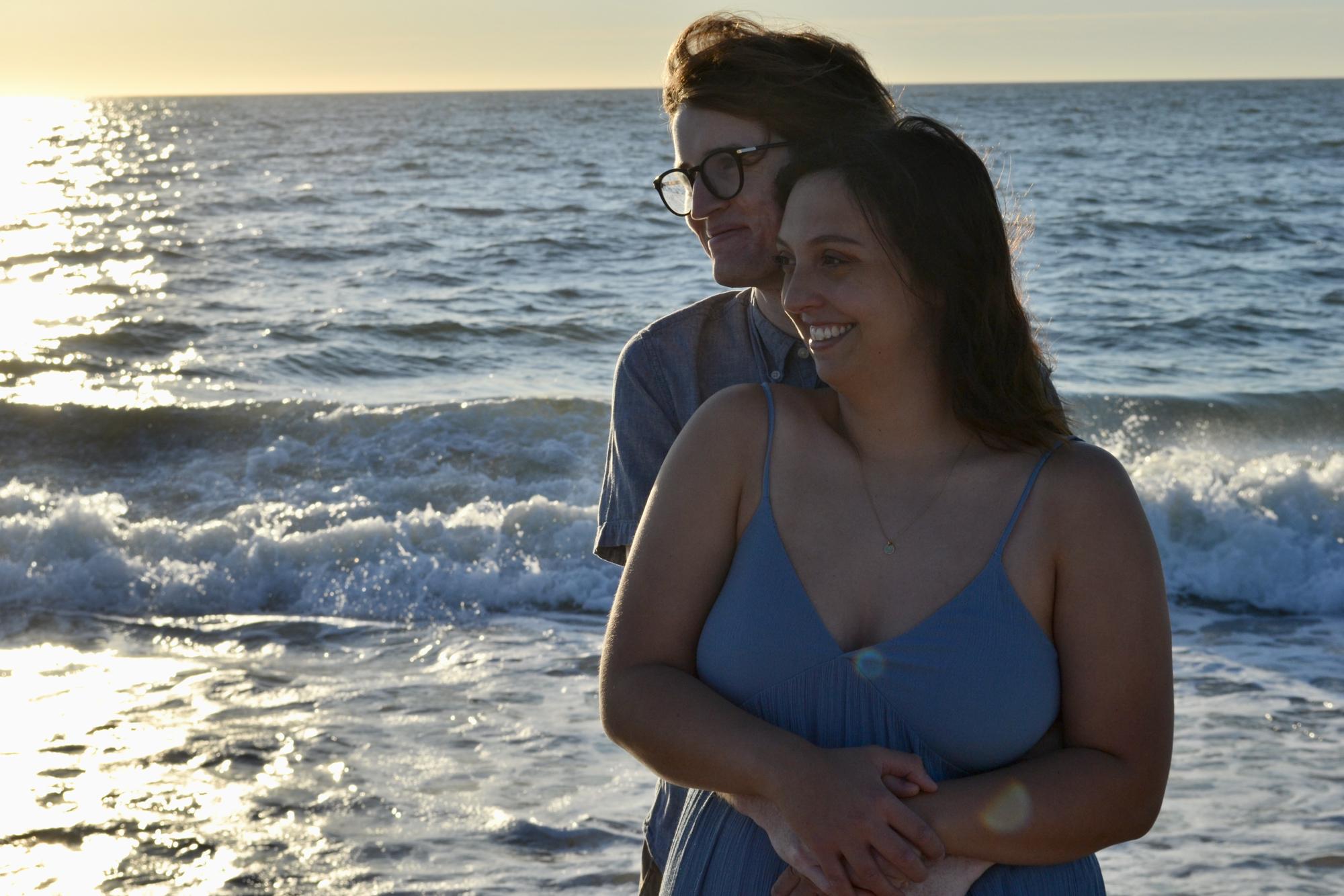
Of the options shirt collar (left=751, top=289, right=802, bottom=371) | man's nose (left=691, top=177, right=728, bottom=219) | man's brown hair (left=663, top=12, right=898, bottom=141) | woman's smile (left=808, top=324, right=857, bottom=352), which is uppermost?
man's brown hair (left=663, top=12, right=898, bottom=141)

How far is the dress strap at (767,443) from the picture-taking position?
1.86 m

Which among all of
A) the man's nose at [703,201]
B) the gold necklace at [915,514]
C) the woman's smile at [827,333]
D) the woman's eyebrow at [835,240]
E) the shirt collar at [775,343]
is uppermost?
the man's nose at [703,201]

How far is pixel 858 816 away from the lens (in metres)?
1.66

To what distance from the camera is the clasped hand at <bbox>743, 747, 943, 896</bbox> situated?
5.42 feet

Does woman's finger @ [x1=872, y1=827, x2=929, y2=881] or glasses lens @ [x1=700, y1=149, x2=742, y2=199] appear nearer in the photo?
woman's finger @ [x1=872, y1=827, x2=929, y2=881]

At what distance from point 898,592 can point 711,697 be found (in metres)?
0.29

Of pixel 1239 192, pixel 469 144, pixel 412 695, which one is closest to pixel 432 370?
pixel 412 695

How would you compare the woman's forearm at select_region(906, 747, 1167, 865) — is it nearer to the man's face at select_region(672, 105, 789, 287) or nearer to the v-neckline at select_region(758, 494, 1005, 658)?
the v-neckline at select_region(758, 494, 1005, 658)

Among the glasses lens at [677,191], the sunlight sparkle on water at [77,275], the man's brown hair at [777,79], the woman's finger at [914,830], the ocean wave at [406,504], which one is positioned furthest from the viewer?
the sunlight sparkle on water at [77,275]

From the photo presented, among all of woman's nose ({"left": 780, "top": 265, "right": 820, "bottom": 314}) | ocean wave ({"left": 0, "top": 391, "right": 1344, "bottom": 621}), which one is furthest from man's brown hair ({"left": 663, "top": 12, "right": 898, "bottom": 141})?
ocean wave ({"left": 0, "top": 391, "right": 1344, "bottom": 621})

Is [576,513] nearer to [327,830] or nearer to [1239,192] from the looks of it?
[327,830]

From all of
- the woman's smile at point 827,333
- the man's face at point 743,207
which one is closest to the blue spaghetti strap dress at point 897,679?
the woman's smile at point 827,333

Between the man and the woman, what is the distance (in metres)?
0.26

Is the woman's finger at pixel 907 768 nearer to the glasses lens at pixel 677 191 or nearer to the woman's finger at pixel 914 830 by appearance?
the woman's finger at pixel 914 830
